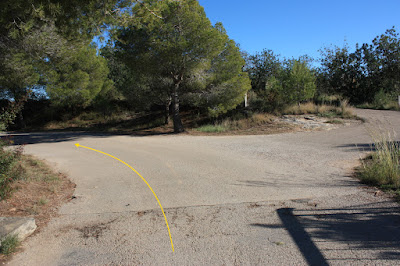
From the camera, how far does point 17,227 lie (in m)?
4.14

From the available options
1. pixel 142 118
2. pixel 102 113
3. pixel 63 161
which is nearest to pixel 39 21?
pixel 63 161

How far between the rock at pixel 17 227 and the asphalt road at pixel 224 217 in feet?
0.61

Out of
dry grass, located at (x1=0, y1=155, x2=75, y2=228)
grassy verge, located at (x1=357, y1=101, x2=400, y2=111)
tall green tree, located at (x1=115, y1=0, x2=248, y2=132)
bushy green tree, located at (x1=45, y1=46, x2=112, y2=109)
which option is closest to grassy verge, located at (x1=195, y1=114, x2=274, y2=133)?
tall green tree, located at (x1=115, y1=0, x2=248, y2=132)

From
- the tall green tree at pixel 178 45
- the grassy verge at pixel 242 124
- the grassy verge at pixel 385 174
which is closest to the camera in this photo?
the grassy verge at pixel 385 174

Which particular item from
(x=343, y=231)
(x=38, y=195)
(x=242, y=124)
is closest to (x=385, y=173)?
(x=343, y=231)

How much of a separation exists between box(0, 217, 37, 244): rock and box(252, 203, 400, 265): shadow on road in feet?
10.8

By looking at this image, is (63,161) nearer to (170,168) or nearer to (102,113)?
(170,168)

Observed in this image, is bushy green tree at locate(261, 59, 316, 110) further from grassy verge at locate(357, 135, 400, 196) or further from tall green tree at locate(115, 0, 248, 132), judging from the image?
grassy verge at locate(357, 135, 400, 196)

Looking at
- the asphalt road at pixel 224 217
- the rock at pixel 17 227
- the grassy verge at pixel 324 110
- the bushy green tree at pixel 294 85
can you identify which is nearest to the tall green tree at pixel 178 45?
the grassy verge at pixel 324 110

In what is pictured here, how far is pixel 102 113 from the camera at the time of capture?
97.6ft

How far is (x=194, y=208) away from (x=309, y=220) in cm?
189

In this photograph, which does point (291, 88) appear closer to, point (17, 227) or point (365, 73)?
point (365, 73)

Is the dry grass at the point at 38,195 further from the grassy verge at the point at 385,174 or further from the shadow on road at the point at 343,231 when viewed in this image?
the grassy verge at the point at 385,174

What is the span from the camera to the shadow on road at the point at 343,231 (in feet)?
11.6
